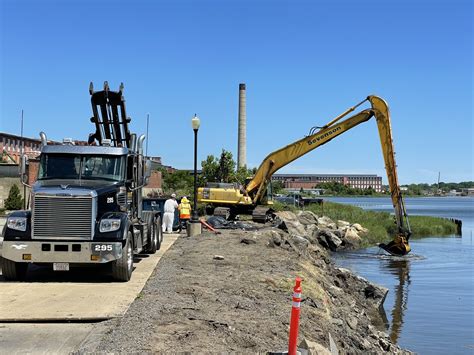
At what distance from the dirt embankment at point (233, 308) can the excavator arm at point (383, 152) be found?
1086cm

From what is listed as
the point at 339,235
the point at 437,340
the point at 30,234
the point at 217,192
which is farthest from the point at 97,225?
the point at 339,235

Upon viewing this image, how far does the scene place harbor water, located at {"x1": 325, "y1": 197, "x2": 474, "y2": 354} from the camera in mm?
15641

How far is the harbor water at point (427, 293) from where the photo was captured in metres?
15.6

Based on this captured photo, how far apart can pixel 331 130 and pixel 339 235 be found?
1160 centimetres

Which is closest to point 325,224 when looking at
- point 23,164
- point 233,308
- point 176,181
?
point 176,181

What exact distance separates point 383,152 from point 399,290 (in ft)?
29.2

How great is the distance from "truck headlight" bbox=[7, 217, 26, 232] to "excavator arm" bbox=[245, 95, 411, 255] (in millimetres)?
20163

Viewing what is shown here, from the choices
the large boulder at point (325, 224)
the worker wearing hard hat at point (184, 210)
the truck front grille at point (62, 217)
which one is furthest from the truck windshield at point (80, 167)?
the large boulder at point (325, 224)

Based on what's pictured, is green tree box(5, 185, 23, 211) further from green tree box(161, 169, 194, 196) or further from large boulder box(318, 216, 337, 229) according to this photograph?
green tree box(161, 169, 194, 196)

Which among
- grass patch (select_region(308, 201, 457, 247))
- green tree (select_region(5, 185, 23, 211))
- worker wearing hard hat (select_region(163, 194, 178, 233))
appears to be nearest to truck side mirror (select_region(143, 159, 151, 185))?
worker wearing hard hat (select_region(163, 194, 178, 233))

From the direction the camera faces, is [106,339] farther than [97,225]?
No

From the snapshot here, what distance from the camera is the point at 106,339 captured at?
303 inches

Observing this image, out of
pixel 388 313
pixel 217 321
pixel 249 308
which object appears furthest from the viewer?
pixel 388 313

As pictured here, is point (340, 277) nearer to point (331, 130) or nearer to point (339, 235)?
point (331, 130)
